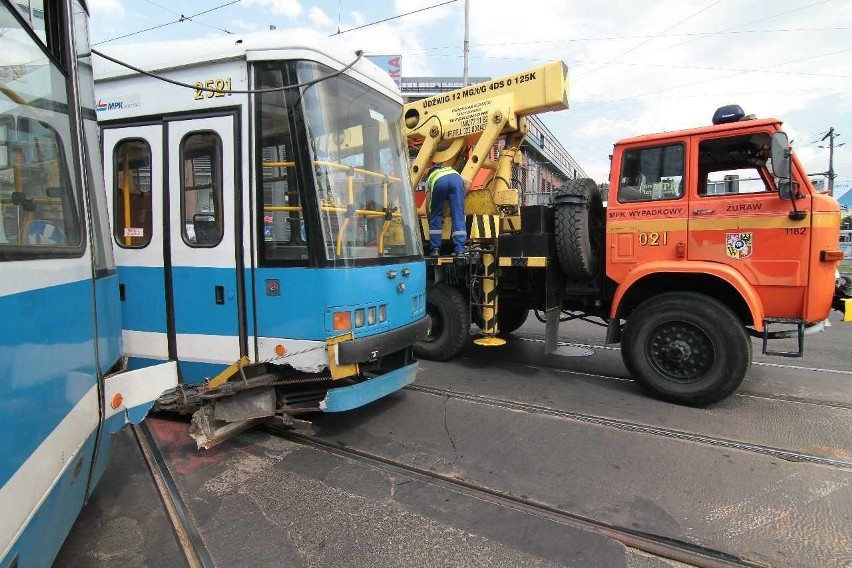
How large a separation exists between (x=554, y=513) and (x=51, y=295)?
9.45 feet

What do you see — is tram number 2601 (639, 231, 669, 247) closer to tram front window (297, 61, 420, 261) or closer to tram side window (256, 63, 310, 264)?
tram front window (297, 61, 420, 261)

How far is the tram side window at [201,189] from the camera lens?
155 inches

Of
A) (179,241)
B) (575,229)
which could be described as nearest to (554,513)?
(575,229)

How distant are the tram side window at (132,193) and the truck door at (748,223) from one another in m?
5.06

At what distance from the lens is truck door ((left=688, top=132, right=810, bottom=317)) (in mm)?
4648

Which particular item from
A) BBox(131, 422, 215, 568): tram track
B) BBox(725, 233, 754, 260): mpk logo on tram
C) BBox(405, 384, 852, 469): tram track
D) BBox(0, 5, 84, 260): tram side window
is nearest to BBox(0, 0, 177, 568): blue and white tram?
BBox(0, 5, 84, 260): tram side window

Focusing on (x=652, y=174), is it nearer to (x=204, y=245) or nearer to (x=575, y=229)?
(x=575, y=229)

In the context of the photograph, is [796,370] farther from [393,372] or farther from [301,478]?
[301,478]

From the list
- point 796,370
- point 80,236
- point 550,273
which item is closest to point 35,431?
point 80,236

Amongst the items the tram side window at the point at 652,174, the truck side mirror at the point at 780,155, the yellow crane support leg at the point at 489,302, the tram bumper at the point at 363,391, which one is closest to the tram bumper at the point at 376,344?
the tram bumper at the point at 363,391

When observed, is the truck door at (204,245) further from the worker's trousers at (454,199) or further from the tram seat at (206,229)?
the worker's trousers at (454,199)

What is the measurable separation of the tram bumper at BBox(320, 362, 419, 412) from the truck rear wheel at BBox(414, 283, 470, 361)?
185cm

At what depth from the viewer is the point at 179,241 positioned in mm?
4039

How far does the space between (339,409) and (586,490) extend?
1.88 metres
